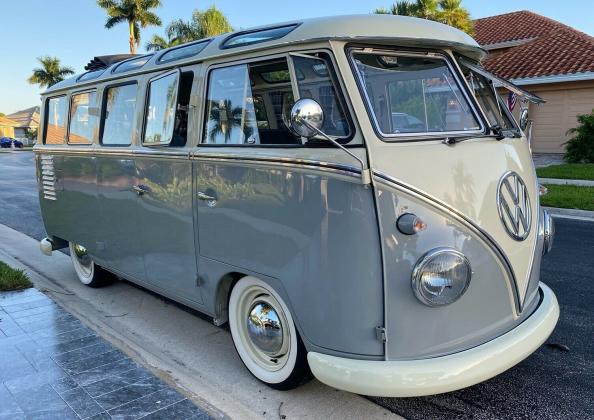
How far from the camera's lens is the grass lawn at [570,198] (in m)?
9.30

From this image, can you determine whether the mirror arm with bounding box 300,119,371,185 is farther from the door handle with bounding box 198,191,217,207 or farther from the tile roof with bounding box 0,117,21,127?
the tile roof with bounding box 0,117,21,127

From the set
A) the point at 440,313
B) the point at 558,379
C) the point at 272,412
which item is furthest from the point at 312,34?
the point at 558,379

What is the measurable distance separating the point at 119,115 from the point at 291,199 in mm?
2525

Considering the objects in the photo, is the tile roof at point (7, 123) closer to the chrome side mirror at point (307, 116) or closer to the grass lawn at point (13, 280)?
the grass lawn at point (13, 280)

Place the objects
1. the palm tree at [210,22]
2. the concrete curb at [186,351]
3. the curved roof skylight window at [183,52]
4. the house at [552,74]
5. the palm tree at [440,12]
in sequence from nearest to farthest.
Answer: the concrete curb at [186,351] → the curved roof skylight window at [183,52] → the house at [552,74] → the palm tree at [440,12] → the palm tree at [210,22]

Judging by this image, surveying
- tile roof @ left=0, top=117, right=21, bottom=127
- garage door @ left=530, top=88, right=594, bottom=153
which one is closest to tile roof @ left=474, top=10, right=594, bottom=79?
garage door @ left=530, top=88, right=594, bottom=153

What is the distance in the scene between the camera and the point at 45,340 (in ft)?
13.6

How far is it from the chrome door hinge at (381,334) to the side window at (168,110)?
1.99 m

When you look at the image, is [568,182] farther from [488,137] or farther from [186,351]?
[186,351]

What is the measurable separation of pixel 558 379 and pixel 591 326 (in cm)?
109

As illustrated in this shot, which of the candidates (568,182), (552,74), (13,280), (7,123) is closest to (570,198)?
(568,182)

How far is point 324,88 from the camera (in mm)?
2939

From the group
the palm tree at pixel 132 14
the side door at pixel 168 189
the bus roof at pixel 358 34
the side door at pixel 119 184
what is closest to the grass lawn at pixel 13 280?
the side door at pixel 119 184

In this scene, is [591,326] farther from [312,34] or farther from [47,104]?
[47,104]
